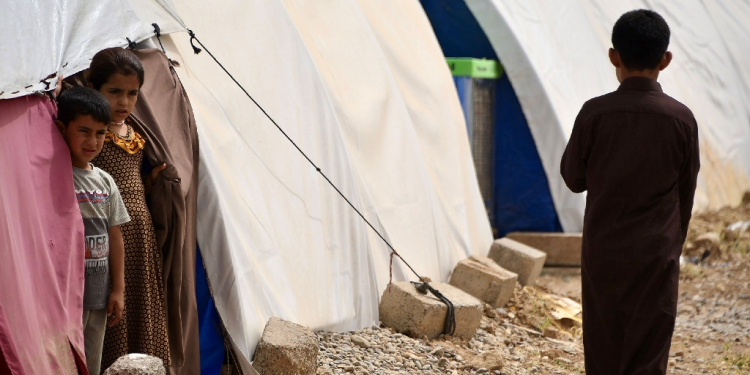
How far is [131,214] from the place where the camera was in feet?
12.0

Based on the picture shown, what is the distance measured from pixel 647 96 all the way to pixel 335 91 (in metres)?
2.91

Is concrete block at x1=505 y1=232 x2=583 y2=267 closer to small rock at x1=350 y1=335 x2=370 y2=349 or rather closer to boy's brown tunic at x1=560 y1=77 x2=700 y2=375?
small rock at x1=350 y1=335 x2=370 y2=349

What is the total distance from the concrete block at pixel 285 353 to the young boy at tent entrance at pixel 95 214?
0.87m

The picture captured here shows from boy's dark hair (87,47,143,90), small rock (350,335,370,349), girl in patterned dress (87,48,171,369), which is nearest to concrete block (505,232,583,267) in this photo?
small rock (350,335,370,349)

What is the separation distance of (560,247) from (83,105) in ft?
19.0

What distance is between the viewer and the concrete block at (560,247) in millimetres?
8383

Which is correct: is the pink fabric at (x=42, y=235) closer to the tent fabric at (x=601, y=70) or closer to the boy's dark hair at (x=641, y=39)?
the boy's dark hair at (x=641, y=39)

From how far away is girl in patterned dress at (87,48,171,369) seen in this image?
360cm

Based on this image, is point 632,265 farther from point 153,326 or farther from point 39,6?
point 39,6

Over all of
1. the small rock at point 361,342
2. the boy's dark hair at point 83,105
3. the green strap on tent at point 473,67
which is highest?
the green strap on tent at point 473,67

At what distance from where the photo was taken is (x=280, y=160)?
200 inches

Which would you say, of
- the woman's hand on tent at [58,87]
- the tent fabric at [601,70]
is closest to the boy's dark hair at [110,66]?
the woman's hand on tent at [58,87]

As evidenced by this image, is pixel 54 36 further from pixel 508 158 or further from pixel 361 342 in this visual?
pixel 508 158

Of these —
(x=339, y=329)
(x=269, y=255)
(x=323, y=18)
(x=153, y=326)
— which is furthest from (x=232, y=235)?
(x=323, y=18)
